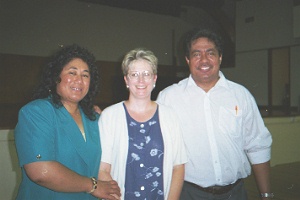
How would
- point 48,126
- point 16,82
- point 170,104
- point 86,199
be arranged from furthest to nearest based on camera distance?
point 16,82, point 170,104, point 86,199, point 48,126

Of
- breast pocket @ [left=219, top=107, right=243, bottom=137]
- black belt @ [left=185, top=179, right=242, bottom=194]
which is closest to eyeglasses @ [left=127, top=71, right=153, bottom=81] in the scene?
breast pocket @ [left=219, top=107, right=243, bottom=137]

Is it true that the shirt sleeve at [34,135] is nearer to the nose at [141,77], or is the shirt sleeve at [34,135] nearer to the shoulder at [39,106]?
the shoulder at [39,106]

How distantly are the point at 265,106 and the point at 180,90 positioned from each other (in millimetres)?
8679

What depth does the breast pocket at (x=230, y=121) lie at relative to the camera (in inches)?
74.1

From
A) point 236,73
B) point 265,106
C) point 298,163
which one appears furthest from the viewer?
point 236,73

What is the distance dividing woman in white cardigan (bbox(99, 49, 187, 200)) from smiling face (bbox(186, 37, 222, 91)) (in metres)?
0.39

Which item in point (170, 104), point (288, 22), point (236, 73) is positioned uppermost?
point (288, 22)

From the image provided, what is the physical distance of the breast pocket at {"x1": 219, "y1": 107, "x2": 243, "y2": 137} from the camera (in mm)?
1883

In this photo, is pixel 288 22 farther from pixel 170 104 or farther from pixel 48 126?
pixel 48 126

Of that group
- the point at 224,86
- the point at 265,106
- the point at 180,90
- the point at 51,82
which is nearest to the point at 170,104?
the point at 180,90

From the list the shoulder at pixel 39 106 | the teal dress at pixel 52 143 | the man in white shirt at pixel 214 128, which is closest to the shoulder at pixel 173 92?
the man in white shirt at pixel 214 128

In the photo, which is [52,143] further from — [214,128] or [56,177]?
[214,128]

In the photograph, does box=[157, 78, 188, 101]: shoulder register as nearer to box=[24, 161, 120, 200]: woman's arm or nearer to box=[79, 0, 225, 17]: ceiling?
box=[24, 161, 120, 200]: woman's arm

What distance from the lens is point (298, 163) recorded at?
502 cm
